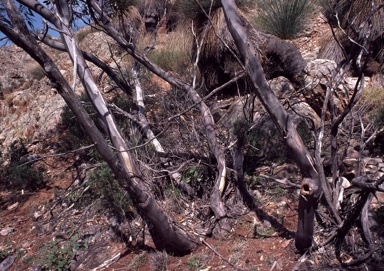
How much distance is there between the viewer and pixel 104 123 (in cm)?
345

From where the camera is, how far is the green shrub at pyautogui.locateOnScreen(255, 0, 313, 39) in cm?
813

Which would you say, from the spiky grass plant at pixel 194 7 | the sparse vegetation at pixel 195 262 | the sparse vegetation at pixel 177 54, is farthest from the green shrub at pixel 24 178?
the spiky grass plant at pixel 194 7

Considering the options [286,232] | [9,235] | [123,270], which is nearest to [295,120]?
[286,232]

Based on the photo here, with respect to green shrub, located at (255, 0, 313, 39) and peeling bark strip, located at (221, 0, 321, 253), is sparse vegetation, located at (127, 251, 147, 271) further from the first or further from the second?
green shrub, located at (255, 0, 313, 39)

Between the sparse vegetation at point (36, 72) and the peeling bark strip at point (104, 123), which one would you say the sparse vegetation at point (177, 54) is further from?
the peeling bark strip at point (104, 123)

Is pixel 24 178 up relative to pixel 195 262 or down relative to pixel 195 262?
up

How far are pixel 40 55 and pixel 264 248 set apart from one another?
8.17 ft

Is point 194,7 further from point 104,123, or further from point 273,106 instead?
point 273,106

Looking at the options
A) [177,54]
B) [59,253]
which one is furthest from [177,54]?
[59,253]

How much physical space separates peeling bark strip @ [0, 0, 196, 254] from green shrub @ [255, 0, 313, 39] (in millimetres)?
5405

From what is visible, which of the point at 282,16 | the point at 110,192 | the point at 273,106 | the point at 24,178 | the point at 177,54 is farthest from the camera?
the point at 177,54

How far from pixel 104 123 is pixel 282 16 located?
6067 mm

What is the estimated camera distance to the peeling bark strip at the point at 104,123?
2.32 m

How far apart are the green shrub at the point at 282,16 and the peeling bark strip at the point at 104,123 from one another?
5.40 m
